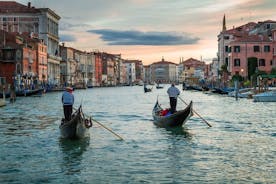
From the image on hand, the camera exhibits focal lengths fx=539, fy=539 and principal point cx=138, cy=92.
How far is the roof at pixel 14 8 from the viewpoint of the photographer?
7181 centimetres

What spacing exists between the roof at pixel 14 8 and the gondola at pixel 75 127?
6190 cm

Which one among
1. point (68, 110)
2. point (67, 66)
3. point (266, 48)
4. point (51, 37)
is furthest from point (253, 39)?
point (68, 110)

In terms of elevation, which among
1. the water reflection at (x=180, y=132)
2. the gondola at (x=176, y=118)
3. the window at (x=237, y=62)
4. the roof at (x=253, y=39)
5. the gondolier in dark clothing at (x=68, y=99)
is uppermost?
the roof at (x=253, y=39)

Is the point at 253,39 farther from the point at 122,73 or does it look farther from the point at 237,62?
the point at 122,73

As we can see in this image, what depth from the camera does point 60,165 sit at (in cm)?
928

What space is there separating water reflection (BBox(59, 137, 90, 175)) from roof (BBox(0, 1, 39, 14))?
62011 millimetres

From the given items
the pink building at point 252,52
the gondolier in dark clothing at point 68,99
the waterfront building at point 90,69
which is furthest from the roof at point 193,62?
the gondolier in dark clothing at point 68,99

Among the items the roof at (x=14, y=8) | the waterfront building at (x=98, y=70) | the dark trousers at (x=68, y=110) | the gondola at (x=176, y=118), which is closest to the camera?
the dark trousers at (x=68, y=110)

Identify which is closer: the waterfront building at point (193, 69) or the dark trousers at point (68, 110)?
the dark trousers at point (68, 110)

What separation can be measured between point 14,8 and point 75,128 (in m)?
63.1

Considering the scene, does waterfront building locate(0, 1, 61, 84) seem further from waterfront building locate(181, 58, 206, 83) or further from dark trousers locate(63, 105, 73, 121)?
waterfront building locate(181, 58, 206, 83)

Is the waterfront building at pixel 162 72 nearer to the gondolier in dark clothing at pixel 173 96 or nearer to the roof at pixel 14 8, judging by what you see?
the roof at pixel 14 8

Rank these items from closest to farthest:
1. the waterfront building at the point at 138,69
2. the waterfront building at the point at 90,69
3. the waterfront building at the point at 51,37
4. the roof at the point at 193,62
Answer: the waterfront building at the point at 51,37
the waterfront building at the point at 90,69
the waterfront building at the point at 138,69
the roof at the point at 193,62


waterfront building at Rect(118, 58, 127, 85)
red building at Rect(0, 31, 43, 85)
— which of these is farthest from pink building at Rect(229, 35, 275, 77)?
waterfront building at Rect(118, 58, 127, 85)
